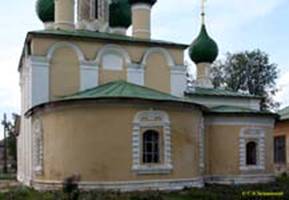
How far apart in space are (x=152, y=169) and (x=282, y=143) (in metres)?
11.4

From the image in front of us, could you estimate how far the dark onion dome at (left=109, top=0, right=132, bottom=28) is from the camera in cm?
2297

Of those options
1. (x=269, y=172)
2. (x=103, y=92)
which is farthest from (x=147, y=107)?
(x=269, y=172)

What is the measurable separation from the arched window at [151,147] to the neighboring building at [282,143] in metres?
10.3

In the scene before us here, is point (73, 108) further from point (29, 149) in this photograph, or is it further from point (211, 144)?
point (211, 144)

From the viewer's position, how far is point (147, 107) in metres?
16.7

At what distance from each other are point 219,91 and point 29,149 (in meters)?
8.27

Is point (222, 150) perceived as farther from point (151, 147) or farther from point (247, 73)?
point (247, 73)

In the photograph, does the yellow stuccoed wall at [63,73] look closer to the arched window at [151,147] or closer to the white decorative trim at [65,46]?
the white decorative trim at [65,46]

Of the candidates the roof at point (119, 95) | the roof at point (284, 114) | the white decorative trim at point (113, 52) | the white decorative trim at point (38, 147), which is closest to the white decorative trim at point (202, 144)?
the roof at point (119, 95)

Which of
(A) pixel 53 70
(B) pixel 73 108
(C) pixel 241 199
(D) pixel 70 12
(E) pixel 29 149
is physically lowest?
(C) pixel 241 199

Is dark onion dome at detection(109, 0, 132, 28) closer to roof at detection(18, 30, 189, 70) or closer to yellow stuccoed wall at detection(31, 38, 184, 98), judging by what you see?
roof at detection(18, 30, 189, 70)

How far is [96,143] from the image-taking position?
16.2 meters

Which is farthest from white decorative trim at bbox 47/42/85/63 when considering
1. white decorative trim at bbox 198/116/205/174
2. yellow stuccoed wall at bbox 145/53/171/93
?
white decorative trim at bbox 198/116/205/174

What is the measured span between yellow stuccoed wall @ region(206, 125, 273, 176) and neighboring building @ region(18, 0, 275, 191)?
3 cm
